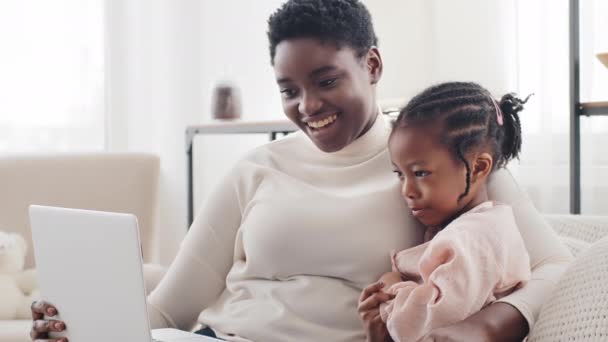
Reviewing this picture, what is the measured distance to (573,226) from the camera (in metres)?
1.38

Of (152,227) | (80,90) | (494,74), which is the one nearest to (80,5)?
(80,90)

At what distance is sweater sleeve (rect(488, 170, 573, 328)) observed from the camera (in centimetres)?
107

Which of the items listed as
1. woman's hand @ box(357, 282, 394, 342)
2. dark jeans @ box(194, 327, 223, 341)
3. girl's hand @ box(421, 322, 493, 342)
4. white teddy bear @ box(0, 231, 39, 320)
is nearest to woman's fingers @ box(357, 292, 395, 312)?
woman's hand @ box(357, 282, 394, 342)

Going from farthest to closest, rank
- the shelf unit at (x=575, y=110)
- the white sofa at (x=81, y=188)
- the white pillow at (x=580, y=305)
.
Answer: the white sofa at (x=81, y=188) → the shelf unit at (x=575, y=110) → the white pillow at (x=580, y=305)

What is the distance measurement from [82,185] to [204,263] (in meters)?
1.28

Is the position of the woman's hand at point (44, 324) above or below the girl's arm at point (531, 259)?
below

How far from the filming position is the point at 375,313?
42.9 inches

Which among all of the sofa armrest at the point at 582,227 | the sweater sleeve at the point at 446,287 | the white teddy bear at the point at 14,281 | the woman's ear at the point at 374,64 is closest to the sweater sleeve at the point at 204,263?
the woman's ear at the point at 374,64

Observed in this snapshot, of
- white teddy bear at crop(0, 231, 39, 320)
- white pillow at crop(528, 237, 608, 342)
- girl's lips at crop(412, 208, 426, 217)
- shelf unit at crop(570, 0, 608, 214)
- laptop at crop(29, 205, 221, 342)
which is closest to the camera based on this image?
white pillow at crop(528, 237, 608, 342)

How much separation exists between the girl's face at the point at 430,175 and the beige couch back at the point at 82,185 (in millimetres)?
1559

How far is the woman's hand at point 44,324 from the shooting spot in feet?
3.96

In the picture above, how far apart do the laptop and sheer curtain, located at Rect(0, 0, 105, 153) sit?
6.98ft

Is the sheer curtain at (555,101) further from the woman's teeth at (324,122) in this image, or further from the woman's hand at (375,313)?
the woman's hand at (375,313)

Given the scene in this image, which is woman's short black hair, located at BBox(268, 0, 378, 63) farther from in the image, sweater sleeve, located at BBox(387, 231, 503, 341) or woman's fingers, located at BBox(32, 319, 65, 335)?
woman's fingers, located at BBox(32, 319, 65, 335)
